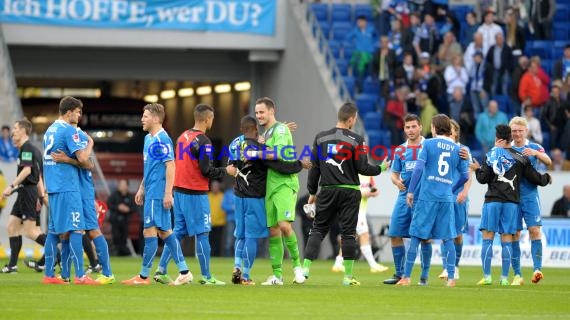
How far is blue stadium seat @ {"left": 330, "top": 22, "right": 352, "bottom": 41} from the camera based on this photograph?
33531 mm

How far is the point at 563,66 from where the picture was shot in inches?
1210

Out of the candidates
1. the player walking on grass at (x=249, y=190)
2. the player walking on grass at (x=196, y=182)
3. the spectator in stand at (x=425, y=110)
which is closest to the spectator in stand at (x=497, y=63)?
the spectator in stand at (x=425, y=110)

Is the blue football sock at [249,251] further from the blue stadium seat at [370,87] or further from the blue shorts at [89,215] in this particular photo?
the blue stadium seat at [370,87]

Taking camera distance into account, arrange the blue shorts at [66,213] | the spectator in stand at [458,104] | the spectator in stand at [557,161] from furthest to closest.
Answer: the spectator in stand at [458,104], the spectator in stand at [557,161], the blue shorts at [66,213]

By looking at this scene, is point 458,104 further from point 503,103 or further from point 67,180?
point 67,180

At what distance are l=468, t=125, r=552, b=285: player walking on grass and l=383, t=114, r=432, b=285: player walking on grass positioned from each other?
0.90 meters

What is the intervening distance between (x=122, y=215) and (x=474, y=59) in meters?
8.83

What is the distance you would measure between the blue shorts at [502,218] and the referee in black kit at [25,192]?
6.32 metres

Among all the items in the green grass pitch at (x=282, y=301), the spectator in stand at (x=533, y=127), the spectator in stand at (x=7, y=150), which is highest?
the spectator in stand at (x=533, y=127)

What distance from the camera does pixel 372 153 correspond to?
29547 mm

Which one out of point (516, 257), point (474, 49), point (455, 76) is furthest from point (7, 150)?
point (516, 257)

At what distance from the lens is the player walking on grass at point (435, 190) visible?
52.6 feet

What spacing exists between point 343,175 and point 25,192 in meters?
5.41

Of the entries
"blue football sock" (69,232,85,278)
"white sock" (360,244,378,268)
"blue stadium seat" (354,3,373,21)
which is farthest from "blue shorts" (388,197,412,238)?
"blue stadium seat" (354,3,373,21)
